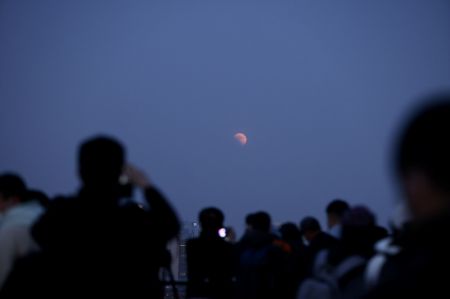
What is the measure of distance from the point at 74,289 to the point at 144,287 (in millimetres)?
265

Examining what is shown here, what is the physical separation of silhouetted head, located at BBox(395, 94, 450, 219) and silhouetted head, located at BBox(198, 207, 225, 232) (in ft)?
14.5

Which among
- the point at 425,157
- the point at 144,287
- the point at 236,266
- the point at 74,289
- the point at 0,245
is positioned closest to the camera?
the point at 425,157

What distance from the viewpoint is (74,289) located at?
188cm

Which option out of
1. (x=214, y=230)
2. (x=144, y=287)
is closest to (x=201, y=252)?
(x=214, y=230)

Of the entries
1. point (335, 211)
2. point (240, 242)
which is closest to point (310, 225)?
point (335, 211)

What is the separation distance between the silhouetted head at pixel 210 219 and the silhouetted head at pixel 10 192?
207cm

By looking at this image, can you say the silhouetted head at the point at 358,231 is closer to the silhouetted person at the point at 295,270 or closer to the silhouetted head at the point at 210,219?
the silhouetted person at the point at 295,270

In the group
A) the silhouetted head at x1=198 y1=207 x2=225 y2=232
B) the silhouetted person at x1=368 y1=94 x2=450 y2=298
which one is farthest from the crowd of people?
the silhouetted head at x1=198 y1=207 x2=225 y2=232

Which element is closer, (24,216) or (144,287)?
(144,287)

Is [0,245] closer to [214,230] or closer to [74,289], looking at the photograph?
[74,289]

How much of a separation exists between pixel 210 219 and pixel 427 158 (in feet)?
14.7

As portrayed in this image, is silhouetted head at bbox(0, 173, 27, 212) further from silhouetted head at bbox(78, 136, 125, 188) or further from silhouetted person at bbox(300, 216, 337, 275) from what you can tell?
silhouetted person at bbox(300, 216, 337, 275)

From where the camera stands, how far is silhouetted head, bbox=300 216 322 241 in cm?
529

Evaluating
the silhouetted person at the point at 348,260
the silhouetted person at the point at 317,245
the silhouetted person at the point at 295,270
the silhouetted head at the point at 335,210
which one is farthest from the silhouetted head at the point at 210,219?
the silhouetted person at the point at 348,260
